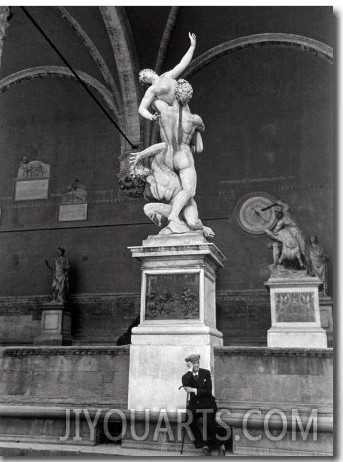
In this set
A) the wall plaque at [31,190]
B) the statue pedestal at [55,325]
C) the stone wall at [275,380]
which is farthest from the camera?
the wall plaque at [31,190]

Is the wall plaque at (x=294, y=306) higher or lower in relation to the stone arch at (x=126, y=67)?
lower

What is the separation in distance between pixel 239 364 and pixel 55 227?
976 centimetres

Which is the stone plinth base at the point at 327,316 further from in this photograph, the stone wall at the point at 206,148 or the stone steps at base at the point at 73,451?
the stone steps at base at the point at 73,451

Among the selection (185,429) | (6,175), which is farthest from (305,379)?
(6,175)

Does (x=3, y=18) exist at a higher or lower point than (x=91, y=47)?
lower

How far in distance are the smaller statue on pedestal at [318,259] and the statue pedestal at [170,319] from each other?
6548 millimetres

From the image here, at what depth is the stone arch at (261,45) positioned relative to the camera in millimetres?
12398

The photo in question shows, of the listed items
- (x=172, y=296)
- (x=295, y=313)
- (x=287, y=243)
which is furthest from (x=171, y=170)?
(x=287, y=243)

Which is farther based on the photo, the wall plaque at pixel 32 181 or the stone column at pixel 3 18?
the wall plaque at pixel 32 181

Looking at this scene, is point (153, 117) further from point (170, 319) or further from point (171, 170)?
point (170, 319)

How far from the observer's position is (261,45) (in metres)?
13.0

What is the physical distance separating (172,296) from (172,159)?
4.41 ft

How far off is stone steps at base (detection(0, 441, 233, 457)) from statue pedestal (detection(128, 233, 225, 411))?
46cm

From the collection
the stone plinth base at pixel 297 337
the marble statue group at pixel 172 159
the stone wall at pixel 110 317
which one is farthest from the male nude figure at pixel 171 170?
the stone wall at pixel 110 317
